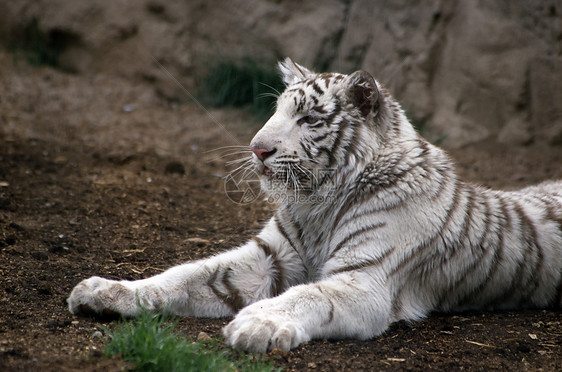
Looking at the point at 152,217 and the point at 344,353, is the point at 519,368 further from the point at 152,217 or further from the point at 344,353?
the point at 152,217

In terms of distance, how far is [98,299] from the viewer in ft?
9.91

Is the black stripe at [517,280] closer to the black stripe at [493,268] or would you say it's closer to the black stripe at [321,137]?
the black stripe at [493,268]

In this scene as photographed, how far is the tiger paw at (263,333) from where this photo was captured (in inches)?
106

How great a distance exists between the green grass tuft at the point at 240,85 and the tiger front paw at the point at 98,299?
3.73 m

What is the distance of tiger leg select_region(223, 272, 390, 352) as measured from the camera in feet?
8.89

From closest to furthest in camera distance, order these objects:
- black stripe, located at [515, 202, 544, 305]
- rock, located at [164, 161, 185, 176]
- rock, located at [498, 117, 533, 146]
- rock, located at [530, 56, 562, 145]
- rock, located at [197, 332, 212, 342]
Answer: rock, located at [197, 332, 212, 342] → black stripe, located at [515, 202, 544, 305] → rock, located at [164, 161, 185, 176] → rock, located at [530, 56, 562, 145] → rock, located at [498, 117, 533, 146]

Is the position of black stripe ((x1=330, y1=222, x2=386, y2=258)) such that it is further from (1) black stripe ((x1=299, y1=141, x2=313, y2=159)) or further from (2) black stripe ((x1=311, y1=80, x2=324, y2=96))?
(2) black stripe ((x1=311, y1=80, x2=324, y2=96))

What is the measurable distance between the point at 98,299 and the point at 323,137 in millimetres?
1333

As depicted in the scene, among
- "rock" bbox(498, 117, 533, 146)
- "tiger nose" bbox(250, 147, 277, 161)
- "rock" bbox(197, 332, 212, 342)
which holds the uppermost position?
"rock" bbox(498, 117, 533, 146)

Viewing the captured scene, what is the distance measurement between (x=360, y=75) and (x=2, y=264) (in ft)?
7.03

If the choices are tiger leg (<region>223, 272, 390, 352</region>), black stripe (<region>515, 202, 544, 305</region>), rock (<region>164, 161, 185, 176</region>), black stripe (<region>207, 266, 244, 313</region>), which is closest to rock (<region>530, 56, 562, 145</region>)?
black stripe (<region>515, 202, 544, 305</region>)

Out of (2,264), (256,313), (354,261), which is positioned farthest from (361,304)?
(2,264)

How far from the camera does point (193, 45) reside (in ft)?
23.2

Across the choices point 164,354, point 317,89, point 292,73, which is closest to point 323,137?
point 317,89
